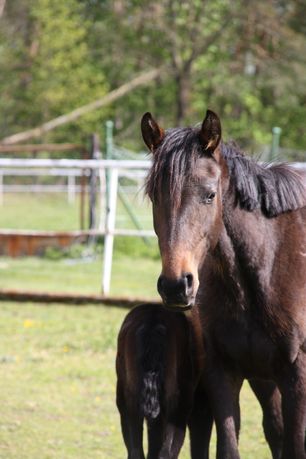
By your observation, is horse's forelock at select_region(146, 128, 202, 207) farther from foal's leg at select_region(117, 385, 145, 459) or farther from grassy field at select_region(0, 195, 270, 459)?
grassy field at select_region(0, 195, 270, 459)

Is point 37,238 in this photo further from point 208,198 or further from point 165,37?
point 165,37

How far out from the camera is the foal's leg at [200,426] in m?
4.15

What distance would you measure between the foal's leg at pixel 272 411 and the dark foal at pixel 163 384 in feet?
1.23

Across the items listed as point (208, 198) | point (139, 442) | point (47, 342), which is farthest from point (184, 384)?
point (47, 342)

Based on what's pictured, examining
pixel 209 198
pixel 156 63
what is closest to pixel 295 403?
pixel 209 198

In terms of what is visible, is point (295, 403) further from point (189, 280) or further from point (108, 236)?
point (108, 236)

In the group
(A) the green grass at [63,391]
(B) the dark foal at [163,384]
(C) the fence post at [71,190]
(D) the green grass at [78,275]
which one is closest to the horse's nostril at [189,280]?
(B) the dark foal at [163,384]

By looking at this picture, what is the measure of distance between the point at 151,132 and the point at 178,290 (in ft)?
2.59

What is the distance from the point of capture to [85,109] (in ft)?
109

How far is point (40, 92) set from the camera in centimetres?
3288

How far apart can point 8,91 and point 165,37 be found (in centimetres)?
713

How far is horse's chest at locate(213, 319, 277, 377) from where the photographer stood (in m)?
3.71

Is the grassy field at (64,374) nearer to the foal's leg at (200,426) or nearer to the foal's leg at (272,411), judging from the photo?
the foal's leg at (272,411)

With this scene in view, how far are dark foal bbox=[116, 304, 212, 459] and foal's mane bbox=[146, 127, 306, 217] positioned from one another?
578 millimetres
